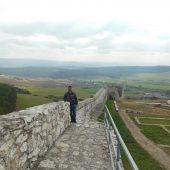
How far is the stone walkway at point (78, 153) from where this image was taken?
827 centimetres

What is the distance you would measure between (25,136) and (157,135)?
65.4 ft

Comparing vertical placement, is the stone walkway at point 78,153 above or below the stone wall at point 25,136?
below

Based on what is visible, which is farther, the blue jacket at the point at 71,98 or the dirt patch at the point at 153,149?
the dirt patch at the point at 153,149

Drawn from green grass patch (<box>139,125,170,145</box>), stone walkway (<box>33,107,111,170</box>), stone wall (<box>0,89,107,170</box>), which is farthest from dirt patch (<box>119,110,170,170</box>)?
stone wall (<box>0,89,107,170</box>)

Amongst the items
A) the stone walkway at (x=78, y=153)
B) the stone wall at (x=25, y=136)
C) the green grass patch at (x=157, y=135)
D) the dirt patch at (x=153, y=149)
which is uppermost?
the stone wall at (x=25, y=136)

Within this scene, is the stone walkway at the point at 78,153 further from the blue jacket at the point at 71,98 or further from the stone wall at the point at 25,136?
the blue jacket at the point at 71,98

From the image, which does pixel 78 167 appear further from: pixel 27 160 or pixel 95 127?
pixel 95 127

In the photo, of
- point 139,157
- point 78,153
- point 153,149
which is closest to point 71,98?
point 78,153

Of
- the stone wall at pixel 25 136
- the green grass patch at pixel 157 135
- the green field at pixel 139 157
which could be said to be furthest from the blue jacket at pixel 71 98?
the green grass patch at pixel 157 135

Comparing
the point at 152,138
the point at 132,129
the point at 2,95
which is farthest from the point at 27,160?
the point at 2,95

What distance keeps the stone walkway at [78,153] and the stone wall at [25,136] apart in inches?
11.3

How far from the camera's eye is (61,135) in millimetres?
11586

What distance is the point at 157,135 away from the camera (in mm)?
25703

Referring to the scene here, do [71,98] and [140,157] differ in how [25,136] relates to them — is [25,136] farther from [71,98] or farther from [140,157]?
[140,157]
